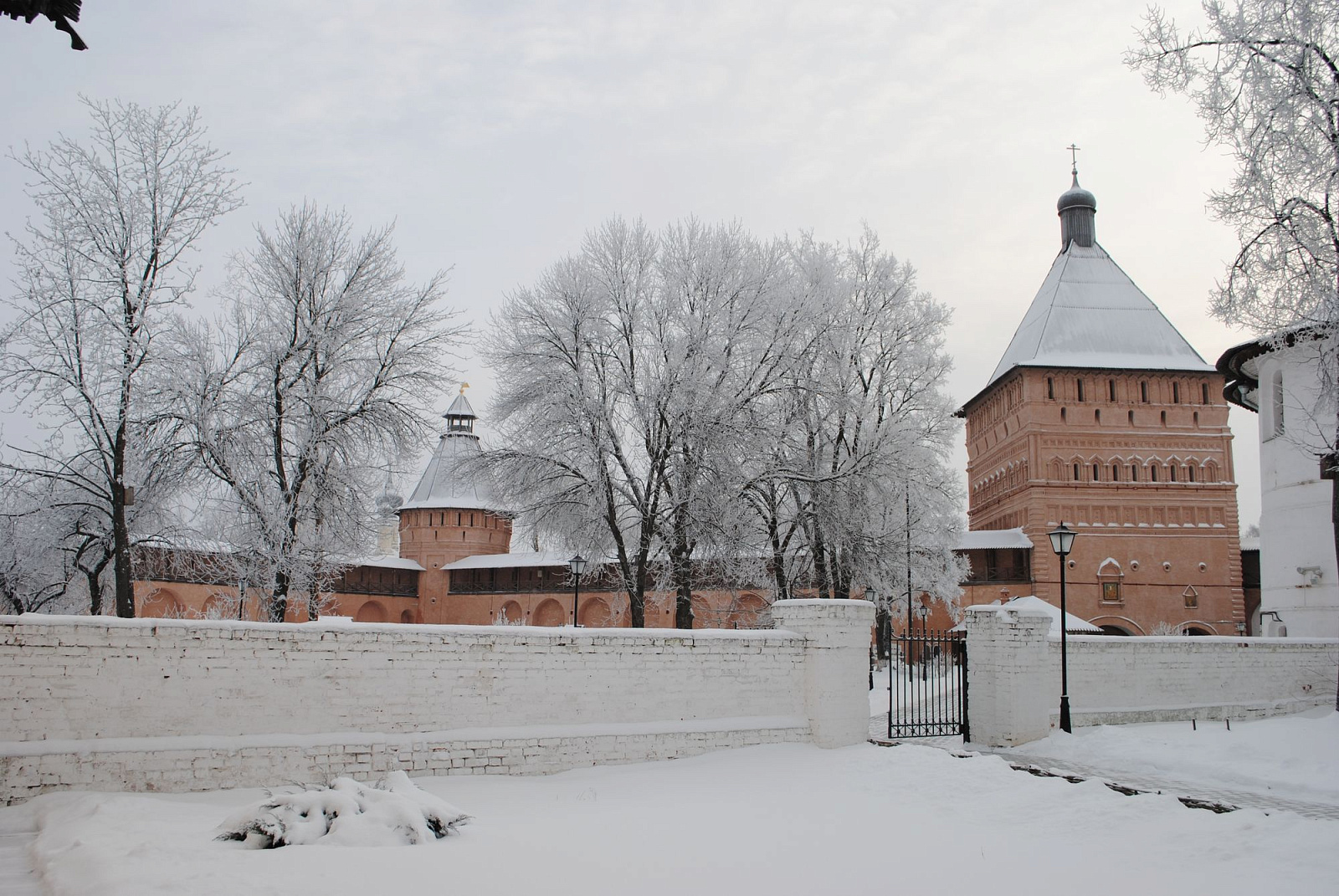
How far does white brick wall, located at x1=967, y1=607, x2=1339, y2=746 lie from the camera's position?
463 inches

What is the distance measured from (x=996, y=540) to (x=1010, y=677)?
23.2 m

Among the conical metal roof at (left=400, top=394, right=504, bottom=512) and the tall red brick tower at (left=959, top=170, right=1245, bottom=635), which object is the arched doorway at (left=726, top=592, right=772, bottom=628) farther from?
the conical metal roof at (left=400, top=394, right=504, bottom=512)

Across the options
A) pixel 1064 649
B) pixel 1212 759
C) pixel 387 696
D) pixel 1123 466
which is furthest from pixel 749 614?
pixel 387 696

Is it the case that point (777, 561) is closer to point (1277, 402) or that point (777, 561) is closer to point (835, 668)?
point (835, 668)

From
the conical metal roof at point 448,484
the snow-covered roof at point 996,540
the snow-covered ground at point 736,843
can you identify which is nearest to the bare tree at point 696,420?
the snow-covered ground at point 736,843

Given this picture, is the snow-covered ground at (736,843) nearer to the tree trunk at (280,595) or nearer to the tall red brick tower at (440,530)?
the tree trunk at (280,595)

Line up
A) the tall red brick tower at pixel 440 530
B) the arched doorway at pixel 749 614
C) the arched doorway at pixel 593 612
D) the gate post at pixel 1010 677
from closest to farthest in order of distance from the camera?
the gate post at pixel 1010 677 < the arched doorway at pixel 749 614 < the arched doorway at pixel 593 612 < the tall red brick tower at pixel 440 530

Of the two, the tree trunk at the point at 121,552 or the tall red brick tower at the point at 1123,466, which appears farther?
the tall red brick tower at the point at 1123,466

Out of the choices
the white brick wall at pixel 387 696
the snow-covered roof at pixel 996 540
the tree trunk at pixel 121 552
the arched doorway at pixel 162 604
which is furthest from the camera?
the snow-covered roof at pixel 996 540

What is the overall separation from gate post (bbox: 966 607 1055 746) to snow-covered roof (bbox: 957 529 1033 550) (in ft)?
70.9

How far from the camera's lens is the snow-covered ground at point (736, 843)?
470cm

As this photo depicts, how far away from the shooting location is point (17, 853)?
18.0 ft

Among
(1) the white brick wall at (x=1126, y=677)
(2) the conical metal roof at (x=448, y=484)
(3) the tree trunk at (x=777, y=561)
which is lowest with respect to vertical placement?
(1) the white brick wall at (x=1126, y=677)

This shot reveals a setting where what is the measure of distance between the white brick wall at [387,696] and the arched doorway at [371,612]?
A: 113ft
